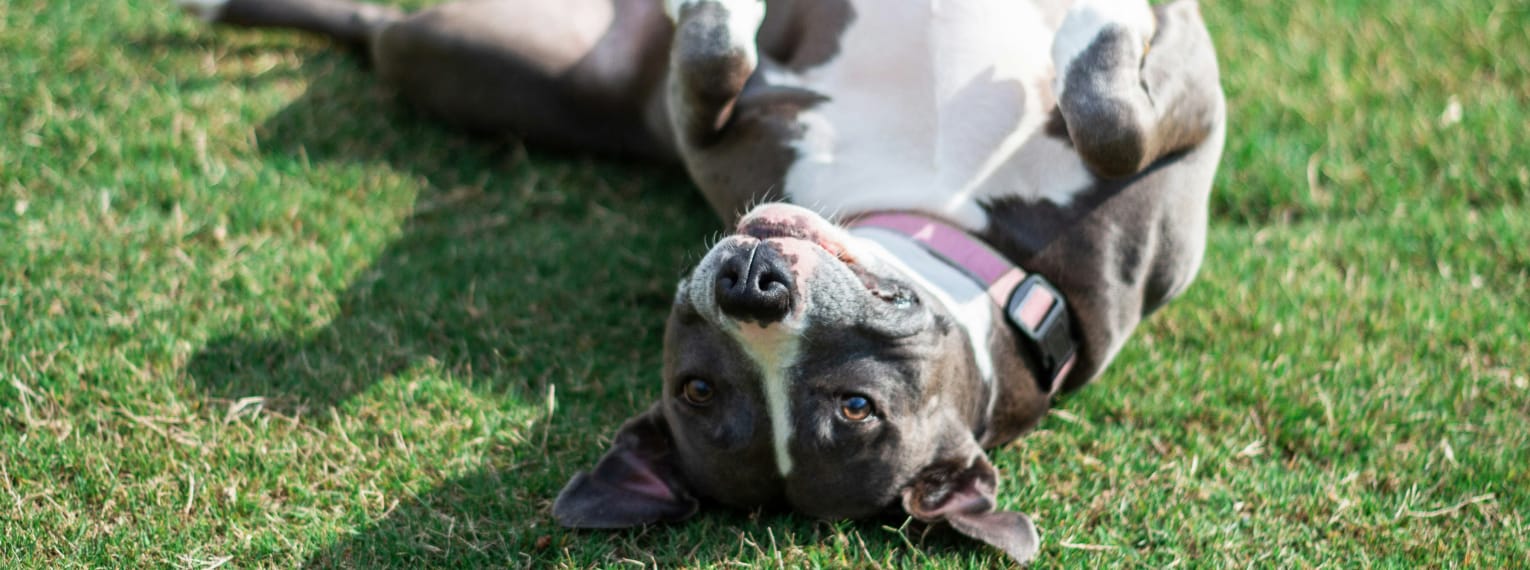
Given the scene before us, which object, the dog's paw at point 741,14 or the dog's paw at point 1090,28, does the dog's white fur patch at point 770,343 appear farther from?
the dog's paw at point 1090,28

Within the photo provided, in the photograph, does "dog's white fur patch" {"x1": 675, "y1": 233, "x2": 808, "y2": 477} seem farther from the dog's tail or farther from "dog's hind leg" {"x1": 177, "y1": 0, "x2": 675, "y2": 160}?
the dog's tail

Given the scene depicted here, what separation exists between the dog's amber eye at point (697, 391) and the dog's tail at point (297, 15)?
245 centimetres

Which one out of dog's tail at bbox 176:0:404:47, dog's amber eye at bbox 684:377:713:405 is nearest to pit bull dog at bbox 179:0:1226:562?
dog's amber eye at bbox 684:377:713:405

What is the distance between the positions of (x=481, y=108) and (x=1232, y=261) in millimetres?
2418

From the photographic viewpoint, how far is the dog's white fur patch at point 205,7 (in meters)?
4.79

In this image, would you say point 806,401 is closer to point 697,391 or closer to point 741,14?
point 697,391

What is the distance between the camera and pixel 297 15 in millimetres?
4832

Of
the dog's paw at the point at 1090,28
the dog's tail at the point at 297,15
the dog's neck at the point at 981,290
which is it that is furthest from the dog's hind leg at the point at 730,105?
the dog's tail at the point at 297,15

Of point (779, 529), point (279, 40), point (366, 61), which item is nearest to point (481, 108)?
point (366, 61)

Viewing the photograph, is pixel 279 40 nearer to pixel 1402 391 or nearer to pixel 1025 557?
pixel 1025 557

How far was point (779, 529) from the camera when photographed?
3088mm

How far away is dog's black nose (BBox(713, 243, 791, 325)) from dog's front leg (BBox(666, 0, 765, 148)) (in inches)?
29.8

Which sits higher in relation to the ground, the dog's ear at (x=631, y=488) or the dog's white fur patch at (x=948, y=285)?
the dog's white fur patch at (x=948, y=285)

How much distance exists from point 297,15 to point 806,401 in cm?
292
